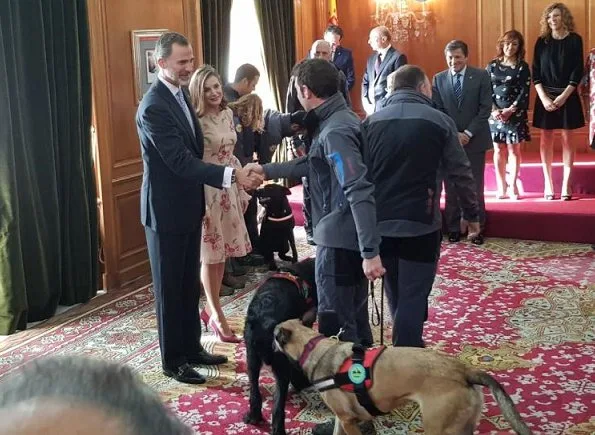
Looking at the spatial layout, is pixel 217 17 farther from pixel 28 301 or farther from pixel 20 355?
pixel 20 355

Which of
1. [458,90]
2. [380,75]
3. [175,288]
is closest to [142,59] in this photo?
[458,90]

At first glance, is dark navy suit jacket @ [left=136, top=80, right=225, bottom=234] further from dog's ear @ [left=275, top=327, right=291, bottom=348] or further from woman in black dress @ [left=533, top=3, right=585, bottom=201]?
woman in black dress @ [left=533, top=3, right=585, bottom=201]

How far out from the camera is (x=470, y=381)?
2689mm

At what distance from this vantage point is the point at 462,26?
9.11 metres

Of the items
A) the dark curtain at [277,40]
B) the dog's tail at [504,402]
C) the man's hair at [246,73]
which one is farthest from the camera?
Answer: the dark curtain at [277,40]

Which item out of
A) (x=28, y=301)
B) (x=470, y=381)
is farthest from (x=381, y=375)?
(x=28, y=301)

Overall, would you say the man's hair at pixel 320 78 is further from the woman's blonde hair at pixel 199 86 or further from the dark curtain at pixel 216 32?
the dark curtain at pixel 216 32

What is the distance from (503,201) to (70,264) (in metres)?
3.74

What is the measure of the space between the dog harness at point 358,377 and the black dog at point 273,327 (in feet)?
1.09

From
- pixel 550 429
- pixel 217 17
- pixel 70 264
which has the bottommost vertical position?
pixel 550 429

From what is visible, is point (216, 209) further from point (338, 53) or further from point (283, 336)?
point (338, 53)

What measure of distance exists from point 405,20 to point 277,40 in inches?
65.3

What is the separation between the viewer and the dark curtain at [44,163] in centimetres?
488

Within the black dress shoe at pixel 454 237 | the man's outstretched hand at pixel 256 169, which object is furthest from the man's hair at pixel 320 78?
the black dress shoe at pixel 454 237
